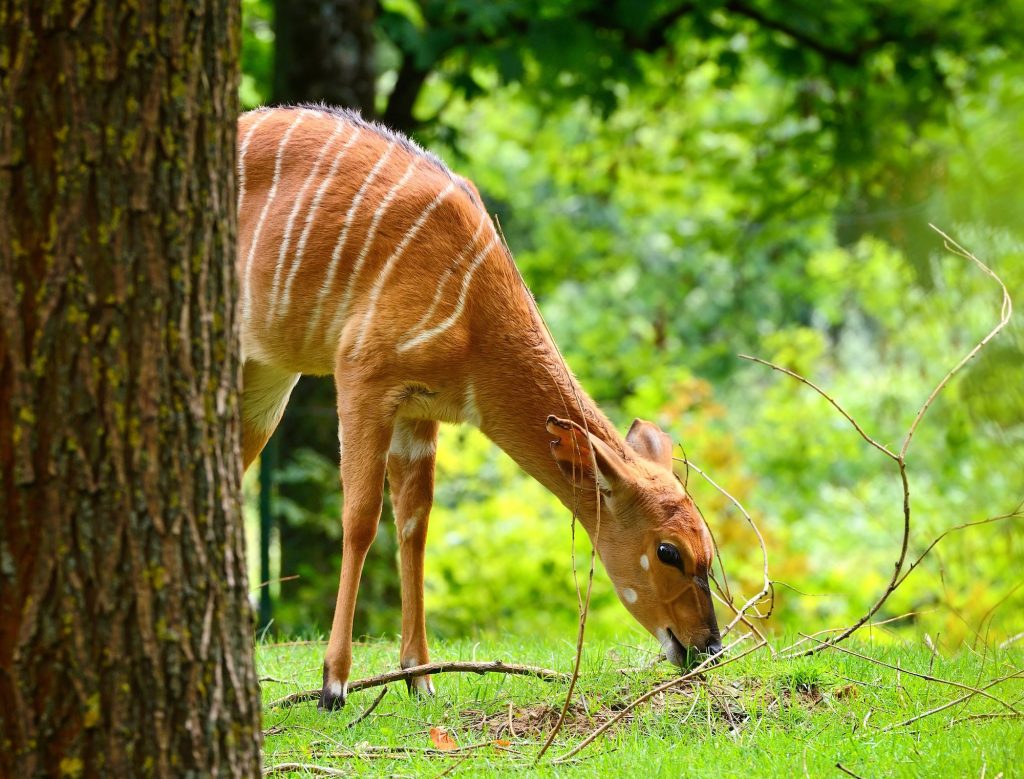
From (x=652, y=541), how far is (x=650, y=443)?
0.52 meters

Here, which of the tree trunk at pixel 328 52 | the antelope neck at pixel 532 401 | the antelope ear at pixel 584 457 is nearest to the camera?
the antelope ear at pixel 584 457

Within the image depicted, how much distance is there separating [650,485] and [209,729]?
8.00 feet

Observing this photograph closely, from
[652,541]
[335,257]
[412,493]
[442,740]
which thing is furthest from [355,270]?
[442,740]

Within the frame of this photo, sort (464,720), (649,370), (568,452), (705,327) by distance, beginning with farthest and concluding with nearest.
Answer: (705,327), (649,370), (568,452), (464,720)

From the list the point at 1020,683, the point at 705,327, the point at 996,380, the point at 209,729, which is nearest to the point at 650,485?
the point at 1020,683

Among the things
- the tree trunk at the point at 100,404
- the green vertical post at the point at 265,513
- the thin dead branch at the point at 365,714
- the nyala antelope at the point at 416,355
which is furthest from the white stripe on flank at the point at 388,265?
the green vertical post at the point at 265,513

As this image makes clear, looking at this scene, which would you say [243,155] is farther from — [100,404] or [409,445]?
[100,404]

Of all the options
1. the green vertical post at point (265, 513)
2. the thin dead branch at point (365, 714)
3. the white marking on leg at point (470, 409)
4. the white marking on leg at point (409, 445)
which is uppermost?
the white marking on leg at point (470, 409)

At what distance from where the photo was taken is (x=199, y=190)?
2.51 meters

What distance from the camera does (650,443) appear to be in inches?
195

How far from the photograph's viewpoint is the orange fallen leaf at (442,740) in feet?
12.1

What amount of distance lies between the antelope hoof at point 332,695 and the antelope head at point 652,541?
3.54 feet

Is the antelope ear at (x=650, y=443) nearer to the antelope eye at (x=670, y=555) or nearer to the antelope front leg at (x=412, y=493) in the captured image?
the antelope eye at (x=670, y=555)

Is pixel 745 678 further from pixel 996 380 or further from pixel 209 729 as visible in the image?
pixel 209 729
